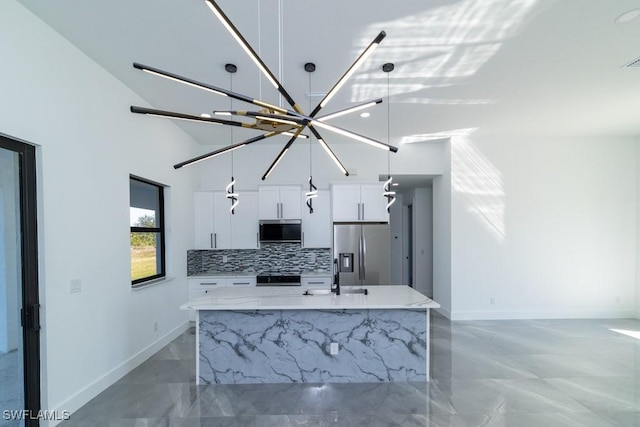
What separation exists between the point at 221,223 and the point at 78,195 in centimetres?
264

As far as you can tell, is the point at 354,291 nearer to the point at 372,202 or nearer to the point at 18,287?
the point at 372,202

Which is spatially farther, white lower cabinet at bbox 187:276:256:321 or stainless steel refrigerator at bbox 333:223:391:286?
stainless steel refrigerator at bbox 333:223:391:286

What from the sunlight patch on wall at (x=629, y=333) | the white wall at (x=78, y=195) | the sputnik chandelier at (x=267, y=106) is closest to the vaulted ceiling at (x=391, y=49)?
the white wall at (x=78, y=195)

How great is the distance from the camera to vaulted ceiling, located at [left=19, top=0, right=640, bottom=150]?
216 centimetres

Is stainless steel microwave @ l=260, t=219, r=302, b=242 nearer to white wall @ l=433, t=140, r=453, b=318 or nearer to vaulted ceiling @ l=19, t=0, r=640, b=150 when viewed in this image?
vaulted ceiling @ l=19, t=0, r=640, b=150

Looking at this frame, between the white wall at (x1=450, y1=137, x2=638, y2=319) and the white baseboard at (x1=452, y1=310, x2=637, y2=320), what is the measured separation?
2 cm

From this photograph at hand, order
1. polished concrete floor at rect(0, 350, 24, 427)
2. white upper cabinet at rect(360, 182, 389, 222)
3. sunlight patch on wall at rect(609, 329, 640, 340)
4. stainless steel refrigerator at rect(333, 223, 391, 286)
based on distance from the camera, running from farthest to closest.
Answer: white upper cabinet at rect(360, 182, 389, 222), stainless steel refrigerator at rect(333, 223, 391, 286), sunlight patch on wall at rect(609, 329, 640, 340), polished concrete floor at rect(0, 350, 24, 427)

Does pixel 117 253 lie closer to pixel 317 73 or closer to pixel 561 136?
pixel 317 73

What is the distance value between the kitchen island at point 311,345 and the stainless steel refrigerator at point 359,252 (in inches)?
74.6

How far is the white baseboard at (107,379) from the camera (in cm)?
247

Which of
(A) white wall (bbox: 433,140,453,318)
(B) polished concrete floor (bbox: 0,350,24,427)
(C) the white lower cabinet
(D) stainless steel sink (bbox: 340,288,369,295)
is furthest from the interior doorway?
(A) white wall (bbox: 433,140,453,318)

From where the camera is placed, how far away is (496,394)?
2828mm

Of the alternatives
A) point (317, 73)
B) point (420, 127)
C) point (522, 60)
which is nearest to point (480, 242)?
point (420, 127)

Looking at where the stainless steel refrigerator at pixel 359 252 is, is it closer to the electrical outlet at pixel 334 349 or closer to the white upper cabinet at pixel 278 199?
the white upper cabinet at pixel 278 199
